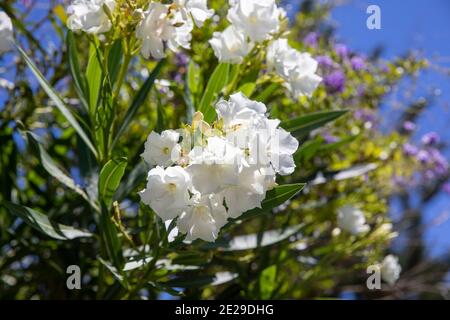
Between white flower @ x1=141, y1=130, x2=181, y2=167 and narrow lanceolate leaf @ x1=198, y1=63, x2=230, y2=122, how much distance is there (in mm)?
269

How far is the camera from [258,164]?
2.92 feet

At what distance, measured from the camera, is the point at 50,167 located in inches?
53.4

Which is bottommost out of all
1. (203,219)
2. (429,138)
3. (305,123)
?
(203,219)

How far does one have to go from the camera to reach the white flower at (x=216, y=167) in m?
0.86

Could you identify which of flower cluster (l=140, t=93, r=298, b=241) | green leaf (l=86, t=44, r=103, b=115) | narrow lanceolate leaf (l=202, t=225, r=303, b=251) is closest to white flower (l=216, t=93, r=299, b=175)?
flower cluster (l=140, t=93, r=298, b=241)

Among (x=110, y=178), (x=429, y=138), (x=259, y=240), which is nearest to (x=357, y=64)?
(x=429, y=138)

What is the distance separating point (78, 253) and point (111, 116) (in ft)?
1.96

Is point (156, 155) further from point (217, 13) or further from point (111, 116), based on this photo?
point (217, 13)

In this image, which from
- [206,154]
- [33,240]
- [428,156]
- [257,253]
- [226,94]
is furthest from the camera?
[428,156]

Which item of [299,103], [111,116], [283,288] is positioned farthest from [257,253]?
[111,116]

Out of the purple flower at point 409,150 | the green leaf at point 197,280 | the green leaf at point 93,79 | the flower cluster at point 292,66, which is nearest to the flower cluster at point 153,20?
the green leaf at point 93,79

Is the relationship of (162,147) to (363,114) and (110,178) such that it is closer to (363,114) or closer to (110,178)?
(110,178)

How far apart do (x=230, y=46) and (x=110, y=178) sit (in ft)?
1.30

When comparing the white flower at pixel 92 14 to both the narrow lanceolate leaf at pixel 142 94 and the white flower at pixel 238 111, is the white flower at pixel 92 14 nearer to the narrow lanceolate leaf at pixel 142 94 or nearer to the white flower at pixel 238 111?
the narrow lanceolate leaf at pixel 142 94
